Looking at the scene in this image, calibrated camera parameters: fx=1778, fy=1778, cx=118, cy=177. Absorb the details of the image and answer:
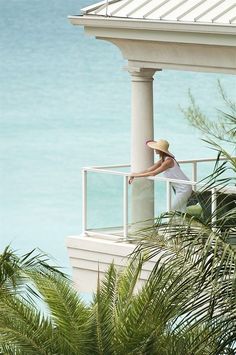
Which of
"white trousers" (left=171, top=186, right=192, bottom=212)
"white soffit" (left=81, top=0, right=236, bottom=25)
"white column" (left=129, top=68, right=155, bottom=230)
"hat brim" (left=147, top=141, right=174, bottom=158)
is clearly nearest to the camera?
"white soffit" (left=81, top=0, right=236, bottom=25)

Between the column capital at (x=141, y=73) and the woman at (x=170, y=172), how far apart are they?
1168 millimetres

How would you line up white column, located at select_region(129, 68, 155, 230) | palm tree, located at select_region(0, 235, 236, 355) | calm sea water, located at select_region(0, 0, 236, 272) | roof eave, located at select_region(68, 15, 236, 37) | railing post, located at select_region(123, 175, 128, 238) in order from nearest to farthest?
palm tree, located at select_region(0, 235, 236, 355) < roof eave, located at select_region(68, 15, 236, 37) < railing post, located at select_region(123, 175, 128, 238) < white column, located at select_region(129, 68, 155, 230) < calm sea water, located at select_region(0, 0, 236, 272)

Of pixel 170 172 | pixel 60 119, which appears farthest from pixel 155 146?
pixel 60 119

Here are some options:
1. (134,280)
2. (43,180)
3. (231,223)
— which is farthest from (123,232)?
(43,180)

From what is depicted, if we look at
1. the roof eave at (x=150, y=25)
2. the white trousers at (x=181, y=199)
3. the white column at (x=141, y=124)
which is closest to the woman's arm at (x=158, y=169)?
the white trousers at (x=181, y=199)

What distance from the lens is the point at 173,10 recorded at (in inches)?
1061

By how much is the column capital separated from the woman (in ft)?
3.83

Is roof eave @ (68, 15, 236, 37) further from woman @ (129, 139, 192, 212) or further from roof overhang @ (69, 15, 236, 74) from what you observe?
woman @ (129, 139, 192, 212)

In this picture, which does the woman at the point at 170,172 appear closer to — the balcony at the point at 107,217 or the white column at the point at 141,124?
the balcony at the point at 107,217

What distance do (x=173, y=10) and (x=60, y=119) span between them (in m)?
63.1

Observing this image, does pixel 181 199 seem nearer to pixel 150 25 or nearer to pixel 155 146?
pixel 155 146

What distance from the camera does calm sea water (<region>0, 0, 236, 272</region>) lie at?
79688 millimetres

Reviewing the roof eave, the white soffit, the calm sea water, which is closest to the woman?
the roof eave

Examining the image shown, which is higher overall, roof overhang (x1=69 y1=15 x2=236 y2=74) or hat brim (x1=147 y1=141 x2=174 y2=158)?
roof overhang (x1=69 y1=15 x2=236 y2=74)
